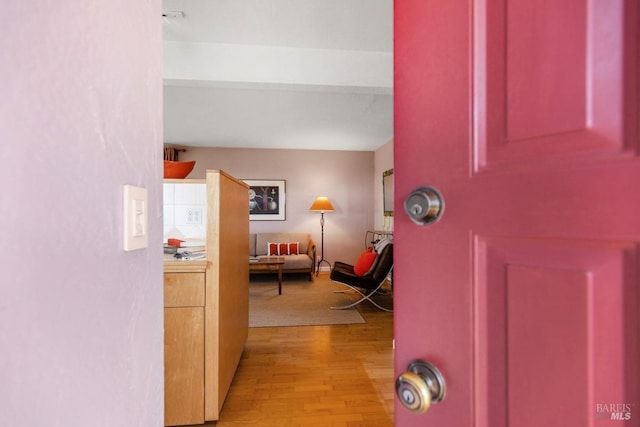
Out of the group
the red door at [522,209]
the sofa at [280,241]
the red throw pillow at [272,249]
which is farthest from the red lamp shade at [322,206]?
the red door at [522,209]

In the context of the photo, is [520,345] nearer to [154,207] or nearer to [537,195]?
[537,195]

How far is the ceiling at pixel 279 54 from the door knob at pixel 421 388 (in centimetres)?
216

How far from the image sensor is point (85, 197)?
0.46m

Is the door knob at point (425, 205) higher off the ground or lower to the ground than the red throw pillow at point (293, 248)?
higher

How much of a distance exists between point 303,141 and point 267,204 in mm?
1468

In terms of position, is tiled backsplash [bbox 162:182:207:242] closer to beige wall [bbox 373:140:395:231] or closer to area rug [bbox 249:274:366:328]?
area rug [bbox 249:274:366:328]

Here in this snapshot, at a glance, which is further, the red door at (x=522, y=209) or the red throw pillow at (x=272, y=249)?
the red throw pillow at (x=272, y=249)

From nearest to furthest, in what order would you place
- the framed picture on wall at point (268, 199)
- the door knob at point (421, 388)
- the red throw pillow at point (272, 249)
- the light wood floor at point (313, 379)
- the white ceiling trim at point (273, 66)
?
the door knob at point (421, 388) → the light wood floor at point (313, 379) → the white ceiling trim at point (273, 66) → the red throw pillow at point (272, 249) → the framed picture on wall at point (268, 199)

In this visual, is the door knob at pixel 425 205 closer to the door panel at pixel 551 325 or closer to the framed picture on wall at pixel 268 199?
the door panel at pixel 551 325

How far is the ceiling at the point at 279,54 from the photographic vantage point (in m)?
1.93

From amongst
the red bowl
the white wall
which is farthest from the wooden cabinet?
the white wall

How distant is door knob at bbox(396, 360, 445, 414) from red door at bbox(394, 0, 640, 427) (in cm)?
2

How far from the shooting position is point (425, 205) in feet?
1.51

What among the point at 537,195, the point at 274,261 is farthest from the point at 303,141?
the point at 537,195
